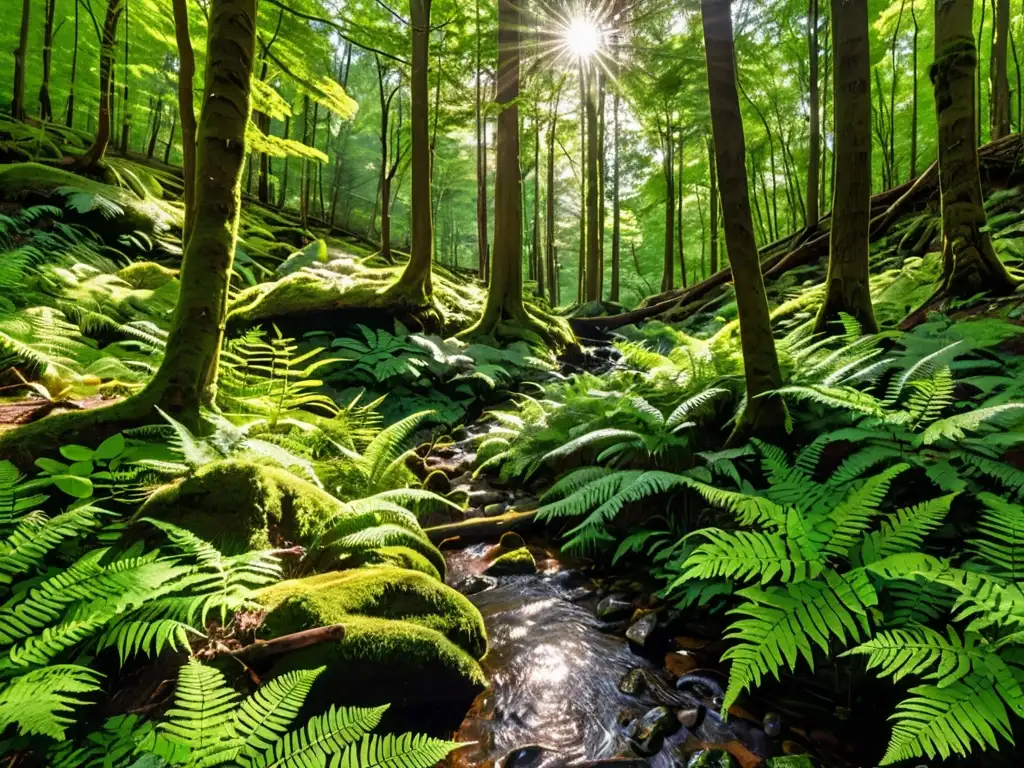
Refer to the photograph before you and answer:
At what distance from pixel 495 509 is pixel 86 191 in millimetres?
8830

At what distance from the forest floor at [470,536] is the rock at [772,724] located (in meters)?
0.01

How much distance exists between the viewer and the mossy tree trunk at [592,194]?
1571 centimetres

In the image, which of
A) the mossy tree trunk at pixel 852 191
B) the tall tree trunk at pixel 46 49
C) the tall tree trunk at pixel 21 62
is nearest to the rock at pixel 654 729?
the mossy tree trunk at pixel 852 191

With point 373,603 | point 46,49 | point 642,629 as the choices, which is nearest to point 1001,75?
point 642,629

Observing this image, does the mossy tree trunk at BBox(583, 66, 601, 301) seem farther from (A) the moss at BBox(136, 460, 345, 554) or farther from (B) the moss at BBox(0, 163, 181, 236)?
(A) the moss at BBox(136, 460, 345, 554)

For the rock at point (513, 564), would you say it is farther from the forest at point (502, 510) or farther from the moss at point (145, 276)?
the moss at point (145, 276)

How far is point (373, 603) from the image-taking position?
2254 mm

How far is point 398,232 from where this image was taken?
37.7 metres

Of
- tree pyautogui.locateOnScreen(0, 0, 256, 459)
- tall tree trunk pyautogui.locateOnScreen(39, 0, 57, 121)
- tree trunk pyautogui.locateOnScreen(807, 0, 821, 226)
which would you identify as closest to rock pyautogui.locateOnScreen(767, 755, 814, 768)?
tree pyautogui.locateOnScreen(0, 0, 256, 459)

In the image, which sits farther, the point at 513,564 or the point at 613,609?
the point at 513,564

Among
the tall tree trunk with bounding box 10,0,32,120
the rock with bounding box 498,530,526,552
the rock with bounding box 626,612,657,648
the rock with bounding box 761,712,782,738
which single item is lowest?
the rock with bounding box 761,712,782,738

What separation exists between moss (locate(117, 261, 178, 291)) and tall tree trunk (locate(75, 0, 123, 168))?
3.71 m

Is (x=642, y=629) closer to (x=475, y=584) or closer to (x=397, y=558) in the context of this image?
(x=475, y=584)

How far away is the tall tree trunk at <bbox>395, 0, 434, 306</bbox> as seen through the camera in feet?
28.2
